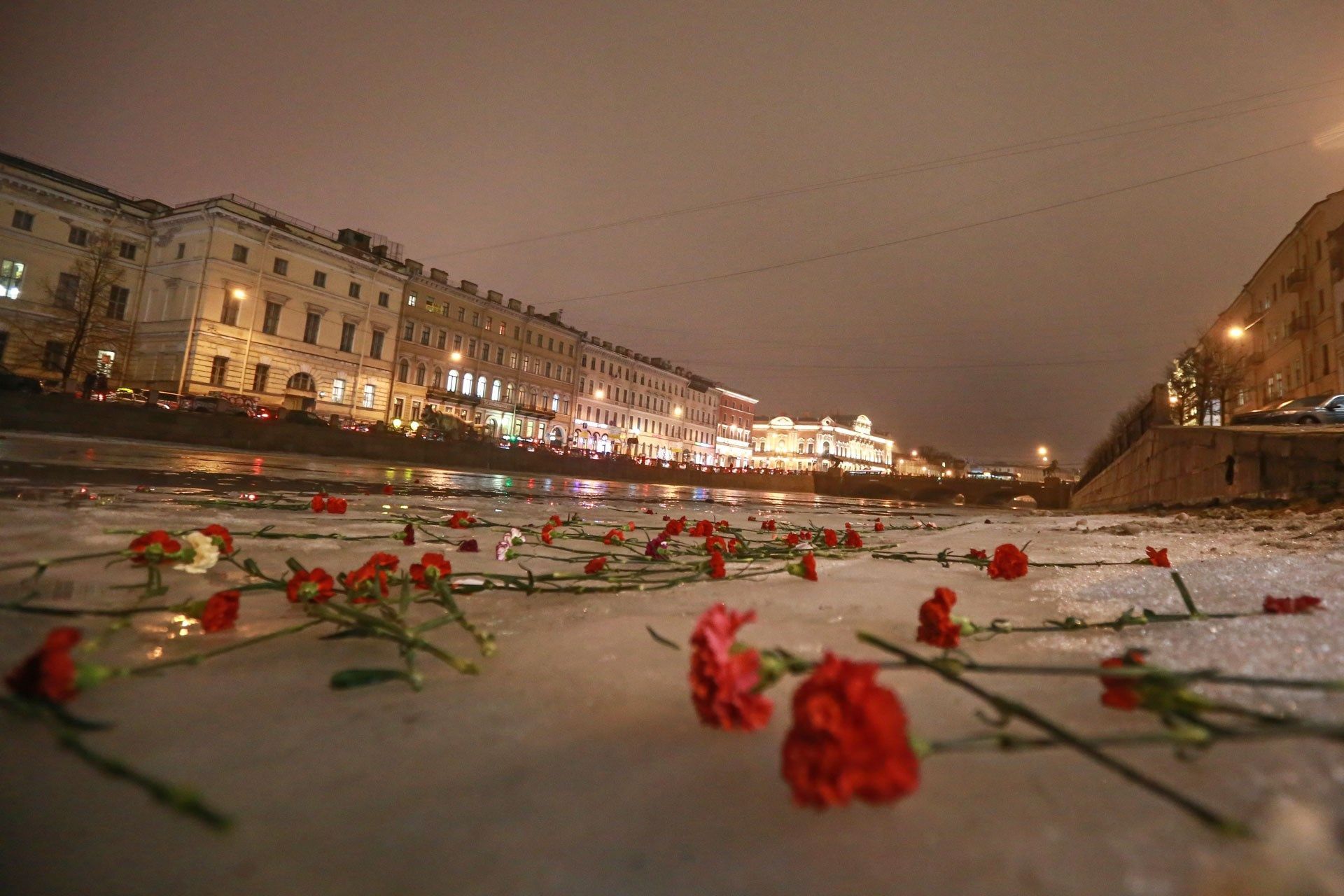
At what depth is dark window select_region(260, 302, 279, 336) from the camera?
36.1 meters

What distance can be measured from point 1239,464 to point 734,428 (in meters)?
77.7

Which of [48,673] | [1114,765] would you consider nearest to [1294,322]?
[1114,765]

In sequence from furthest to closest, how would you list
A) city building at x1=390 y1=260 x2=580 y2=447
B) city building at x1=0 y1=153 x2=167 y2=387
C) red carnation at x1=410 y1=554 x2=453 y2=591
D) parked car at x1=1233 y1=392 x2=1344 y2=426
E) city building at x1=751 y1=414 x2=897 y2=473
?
city building at x1=751 y1=414 x2=897 y2=473
city building at x1=390 y1=260 x2=580 y2=447
city building at x1=0 y1=153 x2=167 y2=387
parked car at x1=1233 y1=392 x2=1344 y2=426
red carnation at x1=410 y1=554 x2=453 y2=591

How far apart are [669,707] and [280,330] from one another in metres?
43.4

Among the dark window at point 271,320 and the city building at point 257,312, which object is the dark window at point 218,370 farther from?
the dark window at point 271,320

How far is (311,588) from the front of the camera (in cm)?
121

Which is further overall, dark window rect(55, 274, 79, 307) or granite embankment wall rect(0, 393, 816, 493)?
dark window rect(55, 274, 79, 307)

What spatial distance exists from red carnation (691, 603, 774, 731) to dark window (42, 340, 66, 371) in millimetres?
42820

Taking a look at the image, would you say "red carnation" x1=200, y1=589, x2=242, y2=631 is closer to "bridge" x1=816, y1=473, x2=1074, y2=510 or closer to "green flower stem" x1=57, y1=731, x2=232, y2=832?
"green flower stem" x1=57, y1=731, x2=232, y2=832

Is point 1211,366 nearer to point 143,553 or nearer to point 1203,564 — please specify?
point 1203,564

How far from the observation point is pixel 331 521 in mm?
3236

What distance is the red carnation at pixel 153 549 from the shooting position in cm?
141

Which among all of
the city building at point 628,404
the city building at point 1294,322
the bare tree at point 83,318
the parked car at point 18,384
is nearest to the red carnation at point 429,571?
the parked car at point 18,384

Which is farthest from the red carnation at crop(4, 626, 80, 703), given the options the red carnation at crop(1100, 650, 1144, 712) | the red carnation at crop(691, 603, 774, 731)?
the red carnation at crop(1100, 650, 1144, 712)
